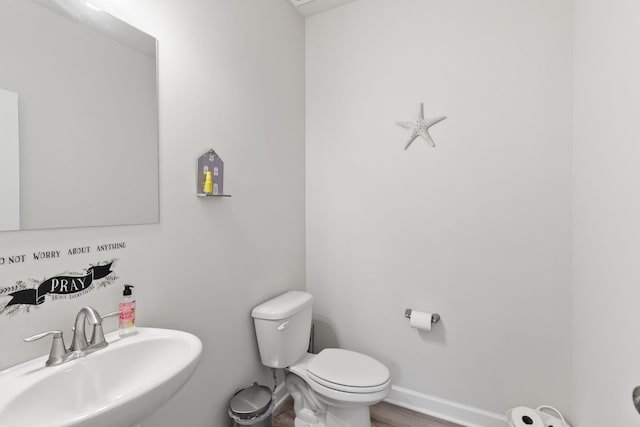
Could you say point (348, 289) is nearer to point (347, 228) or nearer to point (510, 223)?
point (347, 228)

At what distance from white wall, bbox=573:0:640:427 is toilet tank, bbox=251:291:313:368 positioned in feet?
4.35

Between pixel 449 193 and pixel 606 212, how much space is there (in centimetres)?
75

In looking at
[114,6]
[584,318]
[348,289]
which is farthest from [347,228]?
[114,6]

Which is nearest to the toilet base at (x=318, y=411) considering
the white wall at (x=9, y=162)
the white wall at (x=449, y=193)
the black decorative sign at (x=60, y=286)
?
the white wall at (x=449, y=193)

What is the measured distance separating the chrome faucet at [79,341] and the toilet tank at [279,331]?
0.80 metres

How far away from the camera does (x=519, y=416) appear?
56.1 inches

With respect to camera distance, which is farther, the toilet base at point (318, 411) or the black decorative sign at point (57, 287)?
the toilet base at point (318, 411)

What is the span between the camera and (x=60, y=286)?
897 millimetres

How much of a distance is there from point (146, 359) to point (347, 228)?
4.57ft

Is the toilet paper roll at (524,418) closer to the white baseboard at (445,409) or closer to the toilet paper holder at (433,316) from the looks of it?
the white baseboard at (445,409)

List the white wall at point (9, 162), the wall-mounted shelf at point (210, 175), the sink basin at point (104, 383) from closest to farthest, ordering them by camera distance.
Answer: the sink basin at point (104, 383) < the white wall at point (9, 162) < the wall-mounted shelf at point (210, 175)

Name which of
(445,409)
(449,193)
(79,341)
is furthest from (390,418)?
(79,341)

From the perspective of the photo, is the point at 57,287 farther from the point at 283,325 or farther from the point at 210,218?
the point at 283,325

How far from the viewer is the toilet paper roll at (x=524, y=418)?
1.37m
